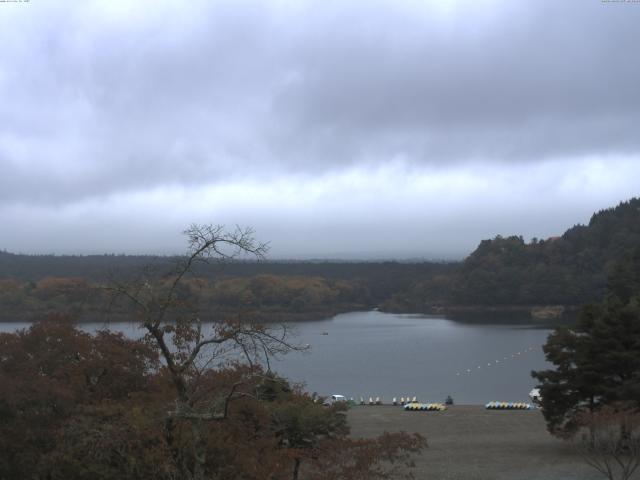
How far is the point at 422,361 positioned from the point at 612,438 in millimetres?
30809

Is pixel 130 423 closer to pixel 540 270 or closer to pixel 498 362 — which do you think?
pixel 498 362

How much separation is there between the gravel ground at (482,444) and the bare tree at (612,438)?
17.8 inches

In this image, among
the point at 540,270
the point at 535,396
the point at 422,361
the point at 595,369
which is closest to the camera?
the point at 595,369

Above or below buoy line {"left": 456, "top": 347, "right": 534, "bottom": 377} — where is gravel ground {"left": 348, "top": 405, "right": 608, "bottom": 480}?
above

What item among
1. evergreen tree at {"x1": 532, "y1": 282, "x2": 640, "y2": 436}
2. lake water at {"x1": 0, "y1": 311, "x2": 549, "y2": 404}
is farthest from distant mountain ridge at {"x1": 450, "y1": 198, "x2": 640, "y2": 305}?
evergreen tree at {"x1": 532, "y1": 282, "x2": 640, "y2": 436}

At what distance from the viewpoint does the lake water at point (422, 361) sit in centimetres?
3369

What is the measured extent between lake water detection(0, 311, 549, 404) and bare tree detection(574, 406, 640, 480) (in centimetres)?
1038

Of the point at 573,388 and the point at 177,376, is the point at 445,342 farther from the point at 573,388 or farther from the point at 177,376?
the point at 177,376

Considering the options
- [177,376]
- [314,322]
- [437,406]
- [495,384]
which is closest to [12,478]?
[177,376]

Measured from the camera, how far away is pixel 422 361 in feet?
142

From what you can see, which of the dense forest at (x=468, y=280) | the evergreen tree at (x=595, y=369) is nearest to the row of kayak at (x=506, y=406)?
the evergreen tree at (x=595, y=369)

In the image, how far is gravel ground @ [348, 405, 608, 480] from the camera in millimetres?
14082

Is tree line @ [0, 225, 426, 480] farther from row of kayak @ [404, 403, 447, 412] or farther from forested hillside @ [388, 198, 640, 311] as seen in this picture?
forested hillside @ [388, 198, 640, 311]

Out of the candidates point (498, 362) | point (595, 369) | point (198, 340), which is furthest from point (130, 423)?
point (498, 362)
